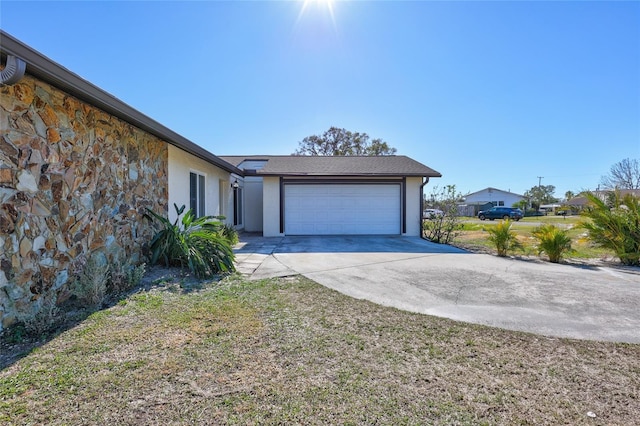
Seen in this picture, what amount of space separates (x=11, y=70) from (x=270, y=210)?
32.1ft

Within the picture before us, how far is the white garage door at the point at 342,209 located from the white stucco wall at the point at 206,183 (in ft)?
8.29

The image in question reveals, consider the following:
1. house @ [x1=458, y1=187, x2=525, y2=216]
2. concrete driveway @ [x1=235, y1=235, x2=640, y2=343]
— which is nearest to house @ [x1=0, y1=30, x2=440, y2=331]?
concrete driveway @ [x1=235, y1=235, x2=640, y2=343]

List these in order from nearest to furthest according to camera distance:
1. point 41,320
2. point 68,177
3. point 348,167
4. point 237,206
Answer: point 41,320 < point 68,177 < point 348,167 < point 237,206

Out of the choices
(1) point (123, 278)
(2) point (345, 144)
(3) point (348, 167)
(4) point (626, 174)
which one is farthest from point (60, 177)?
(4) point (626, 174)

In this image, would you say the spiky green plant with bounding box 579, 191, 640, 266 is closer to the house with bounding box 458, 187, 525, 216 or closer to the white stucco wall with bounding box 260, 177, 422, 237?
the white stucco wall with bounding box 260, 177, 422, 237

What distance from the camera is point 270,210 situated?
41.1 ft

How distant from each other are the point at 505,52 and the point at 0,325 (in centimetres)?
1347

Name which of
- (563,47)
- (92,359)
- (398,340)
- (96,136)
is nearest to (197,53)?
(96,136)

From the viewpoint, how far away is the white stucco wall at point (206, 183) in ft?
25.2

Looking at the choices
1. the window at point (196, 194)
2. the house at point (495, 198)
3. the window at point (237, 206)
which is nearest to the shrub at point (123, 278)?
the window at point (196, 194)

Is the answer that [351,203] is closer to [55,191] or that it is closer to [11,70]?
[55,191]

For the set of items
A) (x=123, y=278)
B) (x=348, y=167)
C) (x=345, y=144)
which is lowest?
(x=123, y=278)

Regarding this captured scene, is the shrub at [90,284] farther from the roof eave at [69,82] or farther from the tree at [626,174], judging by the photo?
the tree at [626,174]

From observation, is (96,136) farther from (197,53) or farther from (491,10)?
(491,10)
